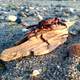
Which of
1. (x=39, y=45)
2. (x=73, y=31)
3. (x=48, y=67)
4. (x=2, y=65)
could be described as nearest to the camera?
(x=48, y=67)

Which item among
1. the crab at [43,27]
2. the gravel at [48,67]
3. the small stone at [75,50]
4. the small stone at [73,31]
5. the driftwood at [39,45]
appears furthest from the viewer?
the small stone at [73,31]

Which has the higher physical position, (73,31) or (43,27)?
(43,27)

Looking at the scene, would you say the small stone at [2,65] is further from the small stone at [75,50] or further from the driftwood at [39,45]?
the small stone at [75,50]

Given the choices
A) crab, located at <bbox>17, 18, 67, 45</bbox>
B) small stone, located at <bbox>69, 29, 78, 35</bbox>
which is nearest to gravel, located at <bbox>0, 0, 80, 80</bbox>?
crab, located at <bbox>17, 18, 67, 45</bbox>

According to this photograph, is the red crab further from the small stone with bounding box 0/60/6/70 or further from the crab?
the small stone with bounding box 0/60/6/70

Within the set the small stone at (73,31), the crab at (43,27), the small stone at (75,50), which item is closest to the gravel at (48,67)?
the small stone at (75,50)

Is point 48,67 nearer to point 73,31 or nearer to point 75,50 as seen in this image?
point 75,50

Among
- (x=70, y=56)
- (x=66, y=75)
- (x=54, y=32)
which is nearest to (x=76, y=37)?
(x=54, y=32)

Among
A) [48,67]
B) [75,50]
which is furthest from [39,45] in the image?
[75,50]
